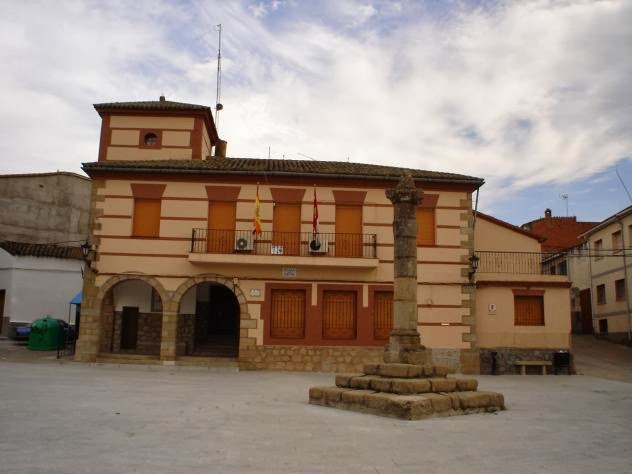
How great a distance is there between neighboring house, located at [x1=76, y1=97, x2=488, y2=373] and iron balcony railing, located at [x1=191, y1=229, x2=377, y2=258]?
4 cm

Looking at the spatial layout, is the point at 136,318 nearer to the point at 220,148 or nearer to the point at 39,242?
the point at 220,148

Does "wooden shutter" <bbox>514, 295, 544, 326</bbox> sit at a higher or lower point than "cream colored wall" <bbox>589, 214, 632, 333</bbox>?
lower

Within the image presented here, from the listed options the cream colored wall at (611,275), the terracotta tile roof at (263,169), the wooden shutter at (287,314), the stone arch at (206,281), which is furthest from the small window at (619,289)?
the stone arch at (206,281)

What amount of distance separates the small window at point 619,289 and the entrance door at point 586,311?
3.24 m

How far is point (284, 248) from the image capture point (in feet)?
62.4

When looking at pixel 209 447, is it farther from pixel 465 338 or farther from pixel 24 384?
pixel 465 338

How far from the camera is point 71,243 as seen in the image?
32.2 m

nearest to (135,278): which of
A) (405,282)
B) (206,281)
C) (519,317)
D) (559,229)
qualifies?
(206,281)

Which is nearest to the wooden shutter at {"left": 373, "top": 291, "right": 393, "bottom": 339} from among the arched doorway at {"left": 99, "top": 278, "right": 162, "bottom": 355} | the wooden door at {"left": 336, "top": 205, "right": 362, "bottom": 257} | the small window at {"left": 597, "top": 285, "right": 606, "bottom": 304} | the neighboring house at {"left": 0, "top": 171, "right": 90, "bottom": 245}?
the wooden door at {"left": 336, "top": 205, "right": 362, "bottom": 257}

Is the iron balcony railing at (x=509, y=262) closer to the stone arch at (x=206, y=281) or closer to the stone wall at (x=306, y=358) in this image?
the stone wall at (x=306, y=358)

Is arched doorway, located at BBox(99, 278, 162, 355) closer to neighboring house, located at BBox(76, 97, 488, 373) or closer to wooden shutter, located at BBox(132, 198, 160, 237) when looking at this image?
neighboring house, located at BBox(76, 97, 488, 373)

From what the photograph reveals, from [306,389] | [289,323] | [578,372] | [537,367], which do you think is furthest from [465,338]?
[306,389]

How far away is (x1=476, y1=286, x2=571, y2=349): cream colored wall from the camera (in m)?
19.2

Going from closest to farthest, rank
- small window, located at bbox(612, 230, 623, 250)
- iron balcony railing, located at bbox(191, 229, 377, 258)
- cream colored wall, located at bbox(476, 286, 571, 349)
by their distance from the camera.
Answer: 1. iron balcony railing, located at bbox(191, 229, 377, 258)
2. cream colored wall, located at bbox(476, 286, 571, 349)
3. small window, located at bbox(612, 230, 623, 250)
